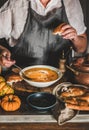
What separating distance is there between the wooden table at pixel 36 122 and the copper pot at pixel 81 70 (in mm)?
468

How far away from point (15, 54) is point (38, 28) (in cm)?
55

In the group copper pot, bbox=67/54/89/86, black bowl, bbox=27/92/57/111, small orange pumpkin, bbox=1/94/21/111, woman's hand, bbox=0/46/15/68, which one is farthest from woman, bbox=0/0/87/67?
small orange pumpkin, bbox=1/94/21/111

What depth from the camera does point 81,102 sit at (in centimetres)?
275

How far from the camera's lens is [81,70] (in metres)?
2.94

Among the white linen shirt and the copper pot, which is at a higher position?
the white linen shirt

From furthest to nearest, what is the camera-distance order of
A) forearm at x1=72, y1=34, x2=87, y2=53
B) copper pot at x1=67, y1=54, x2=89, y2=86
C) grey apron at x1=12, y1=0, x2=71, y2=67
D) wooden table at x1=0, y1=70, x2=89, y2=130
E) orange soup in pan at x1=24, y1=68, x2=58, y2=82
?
grey apron at x1=12, y1=0, x2=71, y2=67
forearm at x1=72, y1=34, x2=87, y2=53
orange soup in pan at x1=24, y1=68, x2=58, y2=82
copper pot at x1=67, y1=54, x2=89, y2=86
wooden table at x1=0, y1=70, x2=89, y2=130

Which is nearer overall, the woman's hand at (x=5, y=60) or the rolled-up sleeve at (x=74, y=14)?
the woman's hand at (x=5, y=60)

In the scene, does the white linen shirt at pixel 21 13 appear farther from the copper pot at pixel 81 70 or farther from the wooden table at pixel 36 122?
the wooden table at pixel 36 122

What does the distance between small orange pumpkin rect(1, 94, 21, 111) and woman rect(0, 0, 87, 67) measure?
55.8 inches

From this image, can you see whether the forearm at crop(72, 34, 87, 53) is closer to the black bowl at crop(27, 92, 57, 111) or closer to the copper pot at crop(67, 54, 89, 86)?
the copper pot at crop(67, 54, 89, 86)

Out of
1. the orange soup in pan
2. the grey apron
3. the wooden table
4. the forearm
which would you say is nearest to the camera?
the wooden table

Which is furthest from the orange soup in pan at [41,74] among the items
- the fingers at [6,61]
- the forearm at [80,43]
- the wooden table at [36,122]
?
the forearm at [80,43]

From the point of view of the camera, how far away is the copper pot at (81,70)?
2926mm

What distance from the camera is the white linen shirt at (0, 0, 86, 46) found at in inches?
156
